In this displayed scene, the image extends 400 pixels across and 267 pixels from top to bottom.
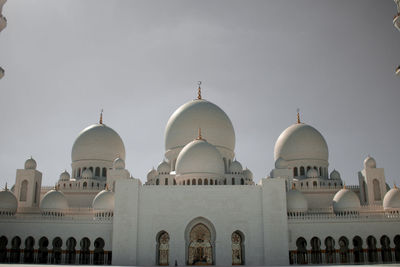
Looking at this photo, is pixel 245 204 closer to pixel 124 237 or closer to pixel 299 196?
pixel 299 196

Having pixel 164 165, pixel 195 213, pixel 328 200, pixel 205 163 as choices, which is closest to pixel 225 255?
pixel 195 213

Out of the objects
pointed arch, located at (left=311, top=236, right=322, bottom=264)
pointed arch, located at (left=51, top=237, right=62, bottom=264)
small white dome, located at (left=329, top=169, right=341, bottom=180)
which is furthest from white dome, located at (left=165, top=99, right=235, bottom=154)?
pointed arch, located at (left=51, top=237, right=62, bottom=264)

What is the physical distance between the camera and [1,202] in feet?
81.9

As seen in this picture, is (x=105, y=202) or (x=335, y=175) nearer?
(x=105, y=202)

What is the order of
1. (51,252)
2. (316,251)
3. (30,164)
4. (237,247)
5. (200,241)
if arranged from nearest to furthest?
(237,247) → (200,241) → (51,252) → (316,251) → (30,164)

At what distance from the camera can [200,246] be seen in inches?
907

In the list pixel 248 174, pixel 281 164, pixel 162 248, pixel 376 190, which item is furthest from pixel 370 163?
pixel 162 248

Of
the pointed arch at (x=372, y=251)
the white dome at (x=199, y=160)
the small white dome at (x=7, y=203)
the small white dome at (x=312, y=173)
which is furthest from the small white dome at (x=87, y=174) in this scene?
the pointed arch at (x=372, y=251)

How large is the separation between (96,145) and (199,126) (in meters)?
8.28

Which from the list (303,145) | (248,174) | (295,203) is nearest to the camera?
(295,203)

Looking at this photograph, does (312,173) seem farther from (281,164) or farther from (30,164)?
(30,164)

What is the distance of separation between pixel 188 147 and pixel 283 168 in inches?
306

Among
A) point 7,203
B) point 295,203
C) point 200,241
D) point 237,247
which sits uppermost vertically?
point 7,203

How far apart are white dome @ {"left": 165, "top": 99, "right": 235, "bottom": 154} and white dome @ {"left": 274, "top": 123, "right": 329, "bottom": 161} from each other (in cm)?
481
